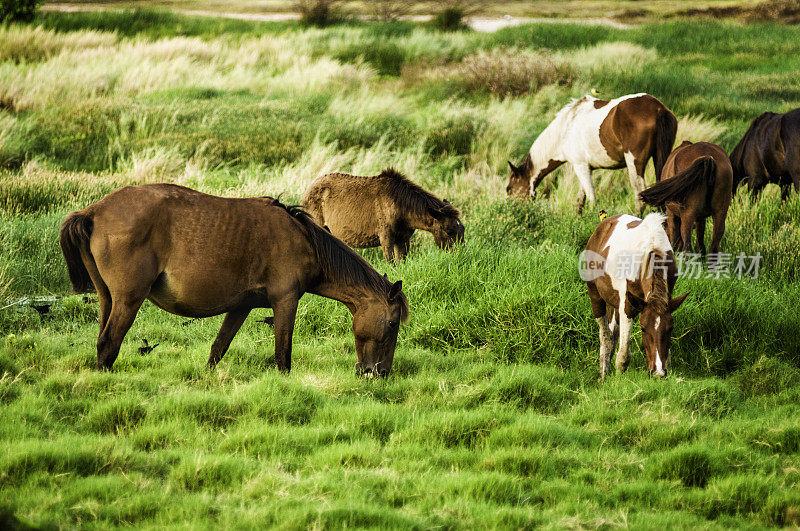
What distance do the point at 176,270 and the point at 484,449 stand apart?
2.55 meters

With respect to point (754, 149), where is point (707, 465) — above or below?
below

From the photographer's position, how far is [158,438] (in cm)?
511

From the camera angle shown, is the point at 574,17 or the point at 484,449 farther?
the point at 574,17

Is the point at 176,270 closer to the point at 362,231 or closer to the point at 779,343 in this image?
the point at 362,231

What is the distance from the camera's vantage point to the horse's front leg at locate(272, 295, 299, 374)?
6066 mm

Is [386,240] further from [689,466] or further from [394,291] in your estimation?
[689,466]

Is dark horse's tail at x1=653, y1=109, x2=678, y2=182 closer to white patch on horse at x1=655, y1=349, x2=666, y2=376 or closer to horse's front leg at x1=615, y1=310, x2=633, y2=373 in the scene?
horse's front leg at x1=615, y1=310, x2=633, y2=373

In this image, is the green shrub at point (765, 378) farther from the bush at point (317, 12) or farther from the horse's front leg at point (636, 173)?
the bush at point (317, 12)

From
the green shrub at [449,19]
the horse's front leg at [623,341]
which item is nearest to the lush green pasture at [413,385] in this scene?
the horse's front leg at [623,341]

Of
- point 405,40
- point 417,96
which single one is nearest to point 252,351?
point 417,96

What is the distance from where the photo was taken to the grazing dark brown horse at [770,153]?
37.4 ft

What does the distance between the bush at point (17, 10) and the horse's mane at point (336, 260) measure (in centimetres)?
2409

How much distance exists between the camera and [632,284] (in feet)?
20.4

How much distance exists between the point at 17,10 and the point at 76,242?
2473 cm
